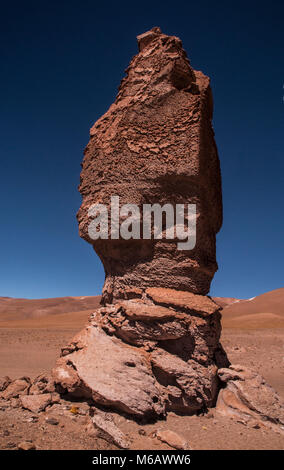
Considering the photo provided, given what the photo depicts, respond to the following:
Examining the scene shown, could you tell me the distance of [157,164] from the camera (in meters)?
5.50

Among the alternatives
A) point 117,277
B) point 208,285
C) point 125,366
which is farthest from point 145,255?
point 125,366

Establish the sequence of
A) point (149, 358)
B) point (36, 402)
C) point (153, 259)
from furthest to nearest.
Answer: point (153, 259) < point (149, 358) < point (36, 402)

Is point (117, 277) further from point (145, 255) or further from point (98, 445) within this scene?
point (98, 445)

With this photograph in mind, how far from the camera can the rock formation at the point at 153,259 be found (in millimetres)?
4688

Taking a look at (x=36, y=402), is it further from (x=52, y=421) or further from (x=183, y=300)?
(x=183, y=300)

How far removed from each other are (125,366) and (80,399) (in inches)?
36.8

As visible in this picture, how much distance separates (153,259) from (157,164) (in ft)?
5.65

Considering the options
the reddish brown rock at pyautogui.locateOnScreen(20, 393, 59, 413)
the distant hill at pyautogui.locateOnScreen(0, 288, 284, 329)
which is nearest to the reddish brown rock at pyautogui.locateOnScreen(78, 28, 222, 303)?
the reddish brown rock at pyautogui.locateOnScreen(20, 393, 59, 413)

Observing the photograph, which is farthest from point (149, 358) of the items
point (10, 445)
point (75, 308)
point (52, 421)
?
point (75, 308)

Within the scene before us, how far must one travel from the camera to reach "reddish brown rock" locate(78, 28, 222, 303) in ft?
17.9

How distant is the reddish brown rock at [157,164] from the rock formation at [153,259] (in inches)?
0.7

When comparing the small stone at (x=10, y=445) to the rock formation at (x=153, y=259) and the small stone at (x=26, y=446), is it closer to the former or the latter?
the small stone at (x=26, y=446)

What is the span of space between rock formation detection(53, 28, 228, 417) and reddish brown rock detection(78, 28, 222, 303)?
2cm

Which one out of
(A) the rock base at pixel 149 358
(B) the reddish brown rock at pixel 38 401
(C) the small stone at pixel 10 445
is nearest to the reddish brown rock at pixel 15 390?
(B) the reddish brown rock at pixel 38 401
